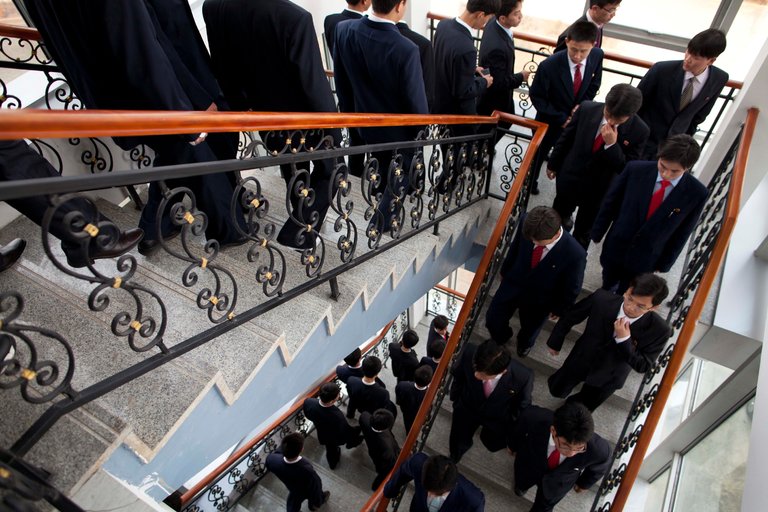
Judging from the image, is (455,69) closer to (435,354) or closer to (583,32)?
(583,32)

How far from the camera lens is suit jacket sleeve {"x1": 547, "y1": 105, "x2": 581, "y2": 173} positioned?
12.1 feet

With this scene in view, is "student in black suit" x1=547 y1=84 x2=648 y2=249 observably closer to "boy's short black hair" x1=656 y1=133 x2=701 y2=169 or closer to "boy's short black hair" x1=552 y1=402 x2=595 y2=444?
"boy's short black hair" x1=656 y1=133 x2=701 y2=169

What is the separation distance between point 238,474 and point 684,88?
5996mm

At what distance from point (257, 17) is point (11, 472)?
2.31 meters

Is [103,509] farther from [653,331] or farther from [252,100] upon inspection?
[653,331]

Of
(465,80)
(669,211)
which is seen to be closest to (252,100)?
(465,80)

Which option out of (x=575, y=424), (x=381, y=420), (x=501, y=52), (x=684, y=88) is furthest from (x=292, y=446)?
(x=684, y=88)

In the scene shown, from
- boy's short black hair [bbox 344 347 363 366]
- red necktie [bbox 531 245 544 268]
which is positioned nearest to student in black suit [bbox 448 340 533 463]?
red necktie [bbox 531 245 544 268]

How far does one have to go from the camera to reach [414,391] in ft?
16.9

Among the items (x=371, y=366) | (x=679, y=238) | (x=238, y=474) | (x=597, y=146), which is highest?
(x=597, y=146)

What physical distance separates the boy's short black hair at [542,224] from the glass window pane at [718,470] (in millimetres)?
3341

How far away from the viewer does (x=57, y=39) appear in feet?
6.75

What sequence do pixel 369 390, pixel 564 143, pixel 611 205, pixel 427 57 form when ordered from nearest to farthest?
pixel 611 205, pixel 564 143, pixel 427 57, pixel 369 390

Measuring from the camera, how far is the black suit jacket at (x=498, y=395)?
3.26 meters
